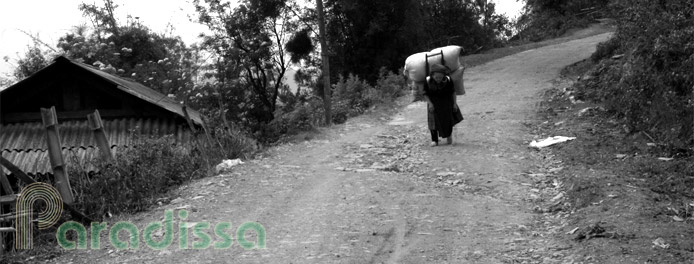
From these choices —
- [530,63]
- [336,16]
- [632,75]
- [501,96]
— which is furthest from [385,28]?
[632,75]

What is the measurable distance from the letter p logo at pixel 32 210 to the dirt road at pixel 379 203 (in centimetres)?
59

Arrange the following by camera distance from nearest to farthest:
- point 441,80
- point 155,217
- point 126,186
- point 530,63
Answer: point 155,217
point 126,186
point 441,80
point 530,63

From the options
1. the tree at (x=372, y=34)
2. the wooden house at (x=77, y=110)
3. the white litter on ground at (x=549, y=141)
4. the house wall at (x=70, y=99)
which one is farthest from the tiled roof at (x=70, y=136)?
the tree at (x=372, y=34)

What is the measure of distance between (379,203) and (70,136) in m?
8.88

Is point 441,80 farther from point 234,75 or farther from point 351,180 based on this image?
point 234,75

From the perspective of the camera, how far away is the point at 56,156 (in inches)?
299

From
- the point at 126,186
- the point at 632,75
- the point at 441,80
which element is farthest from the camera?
the point at 632,75

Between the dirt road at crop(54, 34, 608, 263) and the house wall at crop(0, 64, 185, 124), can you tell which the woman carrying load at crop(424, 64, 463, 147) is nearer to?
the dirt road at crop(54, 34, 608, 263)

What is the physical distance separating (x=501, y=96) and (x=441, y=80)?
6310 mm

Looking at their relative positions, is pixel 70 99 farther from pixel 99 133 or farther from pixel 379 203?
pixel 379 203

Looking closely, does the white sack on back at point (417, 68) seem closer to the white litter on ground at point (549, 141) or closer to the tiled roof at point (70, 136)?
the white litter on ground at point (549, 141)

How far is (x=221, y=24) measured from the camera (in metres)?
28.0

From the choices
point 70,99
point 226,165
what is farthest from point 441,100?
point 70,99

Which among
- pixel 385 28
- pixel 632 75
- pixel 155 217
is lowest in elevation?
pixel 155 217
